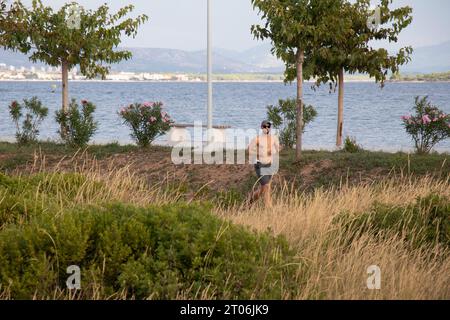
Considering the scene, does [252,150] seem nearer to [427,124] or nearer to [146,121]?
→ [427,124]

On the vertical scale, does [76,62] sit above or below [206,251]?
above

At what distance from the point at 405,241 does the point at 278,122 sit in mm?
15306

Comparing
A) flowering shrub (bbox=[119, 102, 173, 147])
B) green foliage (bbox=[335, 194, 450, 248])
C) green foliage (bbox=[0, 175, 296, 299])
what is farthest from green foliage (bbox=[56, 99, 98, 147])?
green foliage (bbox=[0, 175, 296, 299])

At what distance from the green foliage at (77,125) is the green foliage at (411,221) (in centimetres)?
1460

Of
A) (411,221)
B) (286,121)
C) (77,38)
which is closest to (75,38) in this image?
(77,38)

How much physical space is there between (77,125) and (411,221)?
1520cm

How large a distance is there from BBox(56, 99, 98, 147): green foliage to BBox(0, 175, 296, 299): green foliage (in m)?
15.7

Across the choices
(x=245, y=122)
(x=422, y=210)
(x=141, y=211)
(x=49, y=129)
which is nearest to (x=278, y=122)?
(x=422, y=210)

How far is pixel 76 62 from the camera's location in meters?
25.9

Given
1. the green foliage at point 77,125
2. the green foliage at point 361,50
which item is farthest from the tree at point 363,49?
the green foliage at point 77,125
